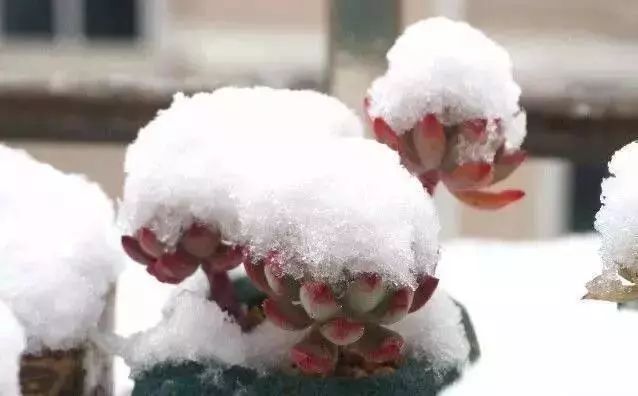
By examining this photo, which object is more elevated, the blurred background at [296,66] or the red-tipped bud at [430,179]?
the red-tipped bud at [430,179]

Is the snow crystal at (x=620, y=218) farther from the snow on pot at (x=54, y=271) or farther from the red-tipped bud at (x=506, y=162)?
the snow on pot at (x=54, y=271)

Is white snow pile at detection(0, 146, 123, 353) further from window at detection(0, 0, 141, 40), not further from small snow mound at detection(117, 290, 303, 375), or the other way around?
window at detection(0, 0, 141, 40)

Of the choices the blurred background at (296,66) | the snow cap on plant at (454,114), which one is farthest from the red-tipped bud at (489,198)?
the blurred background at (296,66)

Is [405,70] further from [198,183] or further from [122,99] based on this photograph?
[122,99]

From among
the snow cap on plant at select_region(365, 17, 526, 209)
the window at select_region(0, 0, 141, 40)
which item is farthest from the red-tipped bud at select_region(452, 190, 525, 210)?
the window at select_region(0, 0, 141, 40)

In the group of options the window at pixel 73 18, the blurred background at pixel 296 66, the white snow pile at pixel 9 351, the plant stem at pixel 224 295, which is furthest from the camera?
the window at pixel 73 18
